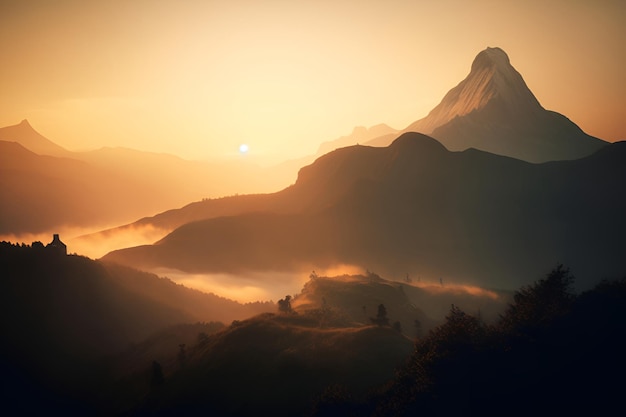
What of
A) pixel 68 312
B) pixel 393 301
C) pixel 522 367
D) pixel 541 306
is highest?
pixel 541 306

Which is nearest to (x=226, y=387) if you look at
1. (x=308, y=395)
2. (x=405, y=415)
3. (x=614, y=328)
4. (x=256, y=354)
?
(x=256, y=354)

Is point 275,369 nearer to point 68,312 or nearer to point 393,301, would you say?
point 393,301

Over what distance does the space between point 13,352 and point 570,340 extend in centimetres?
13156

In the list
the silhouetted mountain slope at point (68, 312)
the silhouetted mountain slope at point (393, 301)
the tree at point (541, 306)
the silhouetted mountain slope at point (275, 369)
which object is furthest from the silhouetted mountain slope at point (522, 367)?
the silhouetted mountain slope at point (68, 312)

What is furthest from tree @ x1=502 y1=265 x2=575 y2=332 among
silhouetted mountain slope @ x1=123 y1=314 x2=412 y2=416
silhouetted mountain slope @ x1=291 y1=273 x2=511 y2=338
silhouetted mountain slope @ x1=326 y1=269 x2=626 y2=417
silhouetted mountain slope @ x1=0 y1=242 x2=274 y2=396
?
silhouetted mountain slope @ x1=0 y1=242 x2=274 y2=396

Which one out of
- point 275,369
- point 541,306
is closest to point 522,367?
point 541,306

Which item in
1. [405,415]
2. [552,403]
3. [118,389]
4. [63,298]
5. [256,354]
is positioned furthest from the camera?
[63,298]

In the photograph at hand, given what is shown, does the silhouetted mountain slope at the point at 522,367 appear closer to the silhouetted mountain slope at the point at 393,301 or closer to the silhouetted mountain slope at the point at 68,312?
the silhouetted mountain slope at the point at 393,301

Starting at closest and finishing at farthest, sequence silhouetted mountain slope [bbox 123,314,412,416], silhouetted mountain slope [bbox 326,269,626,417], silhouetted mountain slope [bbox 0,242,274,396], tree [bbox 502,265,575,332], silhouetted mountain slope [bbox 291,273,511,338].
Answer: silhouetted mountain slope [bbox 326,269,626,417]
tree [bbox 502,265,575,332]
silhouetted mountain slope [bbox 123,314,412,416]
silhouetted mountain slope [bbox 0,242,274,396]
silhouetted mountain slope [bbox 291,273,511,338]

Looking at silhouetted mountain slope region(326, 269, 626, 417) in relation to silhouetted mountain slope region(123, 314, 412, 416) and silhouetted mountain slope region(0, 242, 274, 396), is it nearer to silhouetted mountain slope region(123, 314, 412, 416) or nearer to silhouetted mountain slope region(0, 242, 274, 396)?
silhouetted mountain slope region(123, 314, 412, 416)

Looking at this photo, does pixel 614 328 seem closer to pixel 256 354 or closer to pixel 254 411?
pixel 254 411

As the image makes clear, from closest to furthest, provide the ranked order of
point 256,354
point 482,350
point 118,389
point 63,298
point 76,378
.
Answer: point 482,350
point 256,354
point 118,389
point 76,378
point 63,298

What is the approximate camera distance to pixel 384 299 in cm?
15038

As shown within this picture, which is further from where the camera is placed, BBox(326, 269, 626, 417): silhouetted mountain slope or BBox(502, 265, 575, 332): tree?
BBox(502, 265, 575, 332): tree
